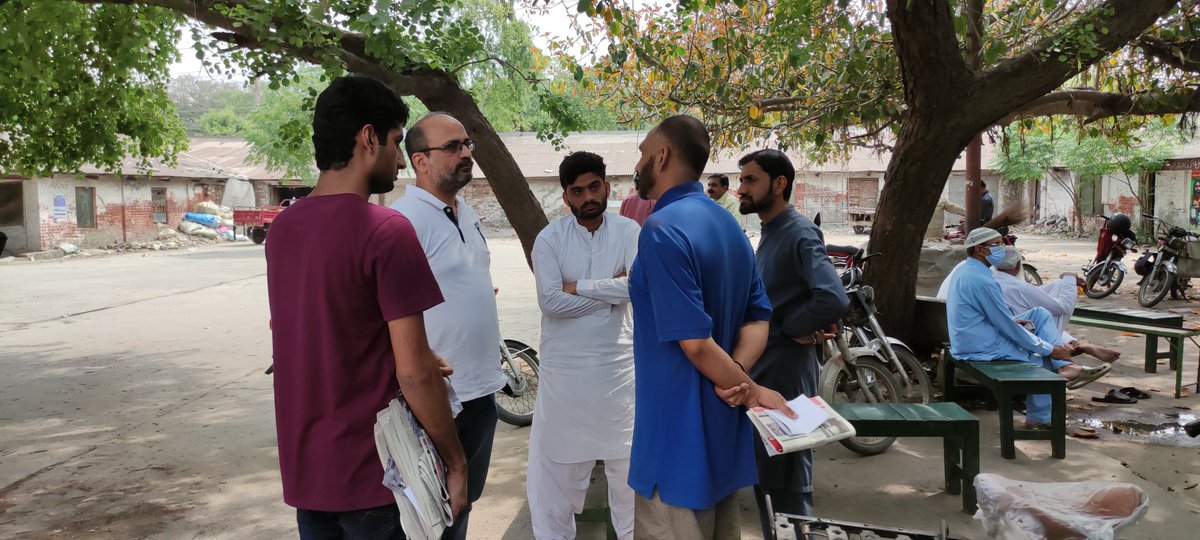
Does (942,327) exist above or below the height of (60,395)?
above

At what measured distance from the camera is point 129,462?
5.33m

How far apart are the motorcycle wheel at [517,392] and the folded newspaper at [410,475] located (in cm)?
381

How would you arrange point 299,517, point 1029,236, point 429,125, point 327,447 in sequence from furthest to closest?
1. point 1029,236
2. point 429,125
3. point 299,517
4. point 327,447

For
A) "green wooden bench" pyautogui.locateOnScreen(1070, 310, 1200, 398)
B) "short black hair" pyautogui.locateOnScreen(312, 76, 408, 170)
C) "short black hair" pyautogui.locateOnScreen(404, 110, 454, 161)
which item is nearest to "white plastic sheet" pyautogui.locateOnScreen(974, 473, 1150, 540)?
"short black hair" pyautogui.locateOnScreen(404, 110, 454, 161)

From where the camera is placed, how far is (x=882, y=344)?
5.48m

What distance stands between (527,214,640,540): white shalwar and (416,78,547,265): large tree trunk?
2334 millimetres

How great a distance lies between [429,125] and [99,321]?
424 inches

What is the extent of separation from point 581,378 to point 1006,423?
304cm

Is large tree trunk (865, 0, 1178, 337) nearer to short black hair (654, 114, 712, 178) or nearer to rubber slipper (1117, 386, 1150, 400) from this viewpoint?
rubber slipper (1117, 386, 1150, 400)

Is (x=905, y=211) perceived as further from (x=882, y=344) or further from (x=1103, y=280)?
(x=1103, y=280)

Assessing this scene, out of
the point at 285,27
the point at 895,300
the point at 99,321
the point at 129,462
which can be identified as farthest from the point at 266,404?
the point at 99,321

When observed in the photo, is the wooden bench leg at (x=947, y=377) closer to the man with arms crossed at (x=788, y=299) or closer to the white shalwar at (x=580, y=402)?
the man with arms crossed at (x=788, y=299)

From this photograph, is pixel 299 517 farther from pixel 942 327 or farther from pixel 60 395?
pixel 60 395

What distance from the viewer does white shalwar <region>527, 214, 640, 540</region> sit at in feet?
11.1
